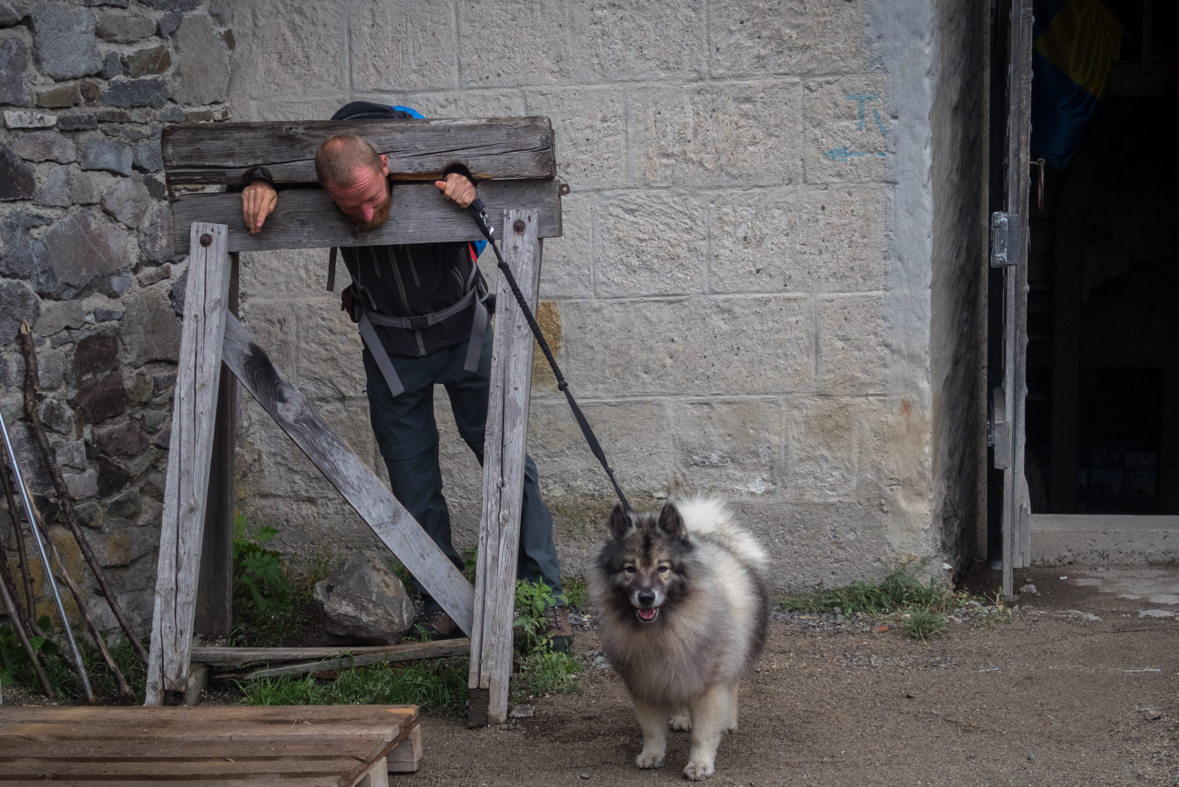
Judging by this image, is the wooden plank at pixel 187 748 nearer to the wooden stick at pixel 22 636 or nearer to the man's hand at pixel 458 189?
Answer: the wooden stick at pixel 22 636

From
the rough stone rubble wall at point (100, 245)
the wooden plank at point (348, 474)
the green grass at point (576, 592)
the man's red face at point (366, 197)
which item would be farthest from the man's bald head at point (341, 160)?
the green grass at point (576, 592)

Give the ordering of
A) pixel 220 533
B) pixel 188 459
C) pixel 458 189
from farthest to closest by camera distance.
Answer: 1. pixel 220 533
2. pixel 188 459
3. pixel 458 189

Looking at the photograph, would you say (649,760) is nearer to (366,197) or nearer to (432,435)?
(432,435)

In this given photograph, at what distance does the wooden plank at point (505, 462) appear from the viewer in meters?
3.84

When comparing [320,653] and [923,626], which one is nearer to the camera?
[320,653]

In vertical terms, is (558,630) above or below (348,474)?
below

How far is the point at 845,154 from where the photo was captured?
16.1ft

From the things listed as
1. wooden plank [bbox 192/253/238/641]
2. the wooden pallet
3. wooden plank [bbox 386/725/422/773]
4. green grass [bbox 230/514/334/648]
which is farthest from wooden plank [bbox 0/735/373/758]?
green grass [bbox 230/514/334/648]

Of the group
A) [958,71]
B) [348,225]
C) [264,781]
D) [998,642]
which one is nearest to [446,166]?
[348,225]

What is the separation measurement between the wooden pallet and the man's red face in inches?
67.6

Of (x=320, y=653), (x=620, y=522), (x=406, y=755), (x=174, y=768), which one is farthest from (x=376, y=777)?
(x=620, y=522)

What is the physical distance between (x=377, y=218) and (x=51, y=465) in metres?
1.71

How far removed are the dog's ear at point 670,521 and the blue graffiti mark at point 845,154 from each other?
2.29 meters

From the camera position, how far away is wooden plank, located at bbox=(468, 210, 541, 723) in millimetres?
3842
